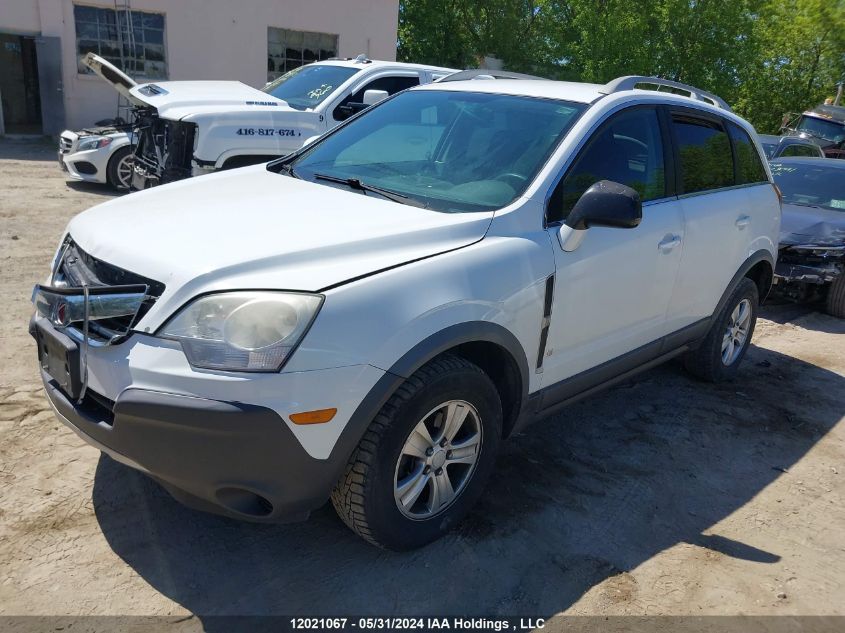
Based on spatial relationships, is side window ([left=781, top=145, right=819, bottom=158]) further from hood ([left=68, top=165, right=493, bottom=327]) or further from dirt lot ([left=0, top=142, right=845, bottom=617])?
hood ([left=68, top=165, right=493, bottom=327])

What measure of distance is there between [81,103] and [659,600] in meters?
16.0

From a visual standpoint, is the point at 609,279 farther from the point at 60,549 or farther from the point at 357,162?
the point at 60,549

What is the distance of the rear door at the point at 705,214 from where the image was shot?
4109 mm

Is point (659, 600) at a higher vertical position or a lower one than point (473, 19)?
lower

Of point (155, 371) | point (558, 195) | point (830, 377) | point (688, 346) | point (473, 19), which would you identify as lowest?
point (830, 377)

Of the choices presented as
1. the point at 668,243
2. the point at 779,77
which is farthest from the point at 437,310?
the point at 779,77

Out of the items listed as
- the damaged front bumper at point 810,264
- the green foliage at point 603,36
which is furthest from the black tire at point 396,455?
the green foliage at point 603,36

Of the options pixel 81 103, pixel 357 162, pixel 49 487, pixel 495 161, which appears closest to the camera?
pixel 49 487

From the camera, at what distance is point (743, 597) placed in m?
2.93

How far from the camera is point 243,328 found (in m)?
2.38

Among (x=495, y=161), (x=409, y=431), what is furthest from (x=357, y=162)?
(x=409, y=431)

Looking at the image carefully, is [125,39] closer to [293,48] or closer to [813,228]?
[293,48]

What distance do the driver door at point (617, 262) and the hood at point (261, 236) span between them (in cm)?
53

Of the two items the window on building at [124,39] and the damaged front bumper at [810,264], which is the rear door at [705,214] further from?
the window on building at [124,39]
